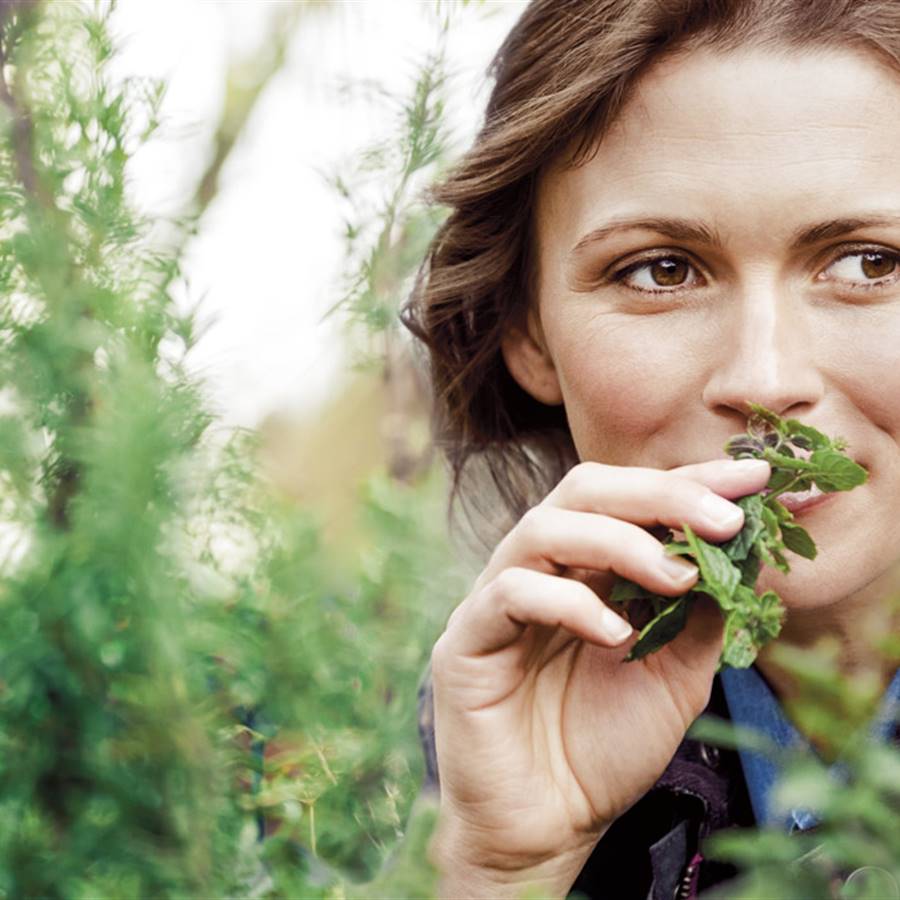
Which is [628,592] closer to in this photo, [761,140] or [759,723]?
[761,140]

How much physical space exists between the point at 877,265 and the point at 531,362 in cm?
95

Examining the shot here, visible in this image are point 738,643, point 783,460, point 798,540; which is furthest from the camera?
point 783,460

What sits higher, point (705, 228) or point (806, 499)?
point (705, 228)

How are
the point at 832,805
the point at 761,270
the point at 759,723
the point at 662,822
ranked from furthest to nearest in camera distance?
the point at 759,723
the point at 662,822
the point at 761,270
the point at 832,805

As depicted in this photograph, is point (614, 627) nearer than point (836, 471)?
No

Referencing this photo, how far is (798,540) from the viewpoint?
1439 millimetres

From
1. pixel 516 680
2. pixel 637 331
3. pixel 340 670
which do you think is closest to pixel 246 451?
pixel 340 670

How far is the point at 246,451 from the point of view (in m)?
1.96

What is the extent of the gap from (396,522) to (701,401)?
2.02ft

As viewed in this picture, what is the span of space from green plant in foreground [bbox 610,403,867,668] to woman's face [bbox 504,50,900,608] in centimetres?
27

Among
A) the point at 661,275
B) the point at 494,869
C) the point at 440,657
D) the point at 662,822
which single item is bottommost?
the point at 662,822

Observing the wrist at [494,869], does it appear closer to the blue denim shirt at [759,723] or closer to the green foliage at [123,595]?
the green foliage at [123,595]

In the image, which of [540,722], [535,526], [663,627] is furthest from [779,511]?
[540,722]

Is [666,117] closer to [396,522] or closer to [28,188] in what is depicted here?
[396,522]
